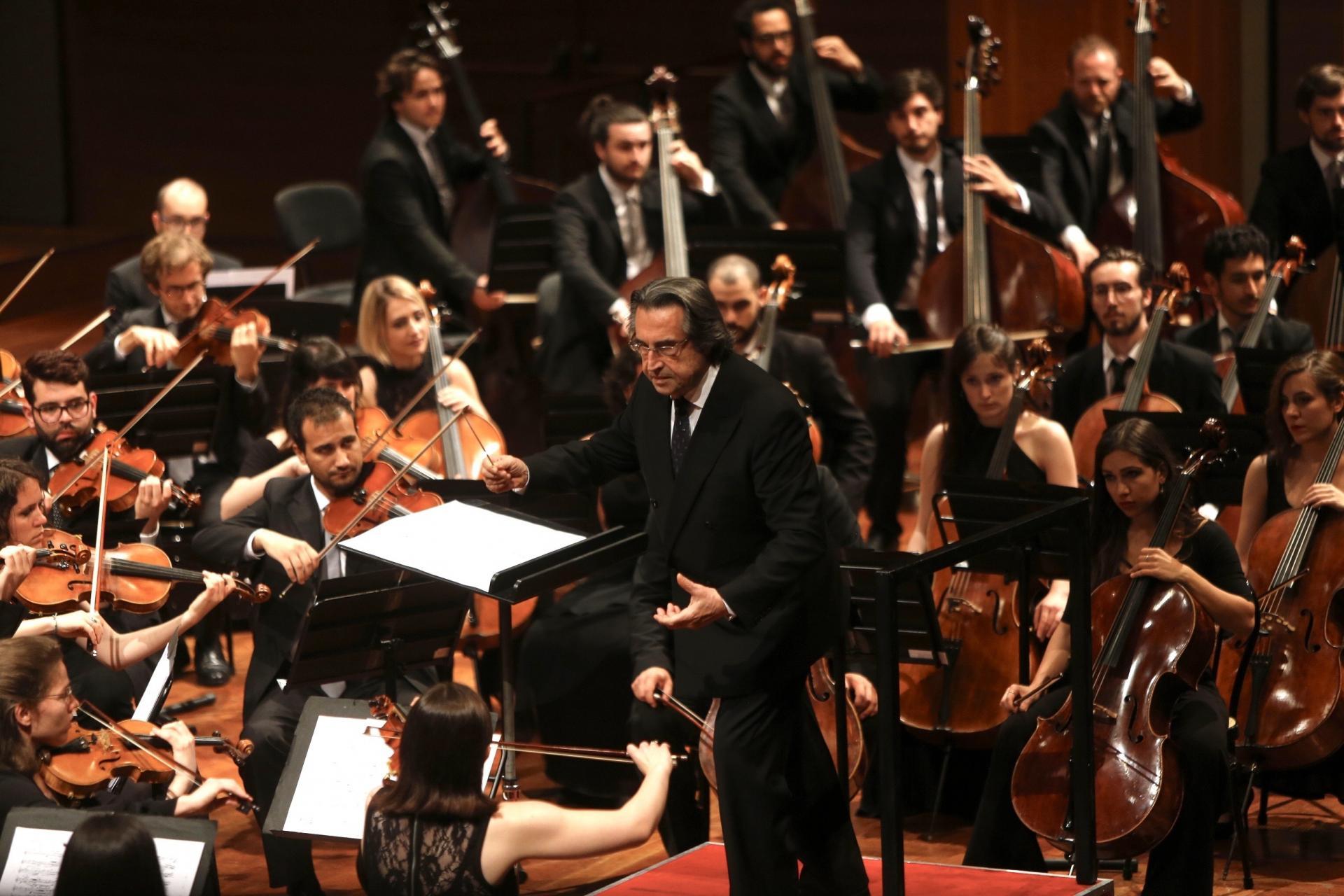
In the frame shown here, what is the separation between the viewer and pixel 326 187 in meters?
6.82

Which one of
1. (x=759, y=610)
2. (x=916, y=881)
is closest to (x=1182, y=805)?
(x=916, y=881)

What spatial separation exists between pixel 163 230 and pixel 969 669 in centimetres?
305

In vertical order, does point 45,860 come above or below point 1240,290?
below

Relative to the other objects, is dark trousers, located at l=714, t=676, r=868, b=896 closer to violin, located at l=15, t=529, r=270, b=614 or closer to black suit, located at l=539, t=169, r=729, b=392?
violin, located at l=15, t=529, r=270, b=614

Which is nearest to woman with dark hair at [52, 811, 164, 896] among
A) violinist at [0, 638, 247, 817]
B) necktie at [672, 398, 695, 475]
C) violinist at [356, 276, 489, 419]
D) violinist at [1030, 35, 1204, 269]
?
violinist at [0, 638, 247, 817]

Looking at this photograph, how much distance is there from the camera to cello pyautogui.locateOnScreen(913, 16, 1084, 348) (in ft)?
16.6

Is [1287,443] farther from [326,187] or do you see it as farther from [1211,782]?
[326,187]

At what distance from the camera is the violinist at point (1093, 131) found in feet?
18.7

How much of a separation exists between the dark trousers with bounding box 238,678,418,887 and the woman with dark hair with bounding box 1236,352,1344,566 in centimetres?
191

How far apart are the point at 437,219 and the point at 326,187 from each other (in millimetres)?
851

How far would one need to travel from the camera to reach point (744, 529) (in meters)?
2.98

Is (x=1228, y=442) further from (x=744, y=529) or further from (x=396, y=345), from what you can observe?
(x=396, y=345)

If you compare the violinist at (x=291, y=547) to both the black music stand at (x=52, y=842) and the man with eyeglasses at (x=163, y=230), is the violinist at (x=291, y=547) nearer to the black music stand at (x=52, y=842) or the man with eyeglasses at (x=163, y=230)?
the black music stand at (x=52, y=842)

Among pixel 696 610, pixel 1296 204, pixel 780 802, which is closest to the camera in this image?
pixel 696 610
